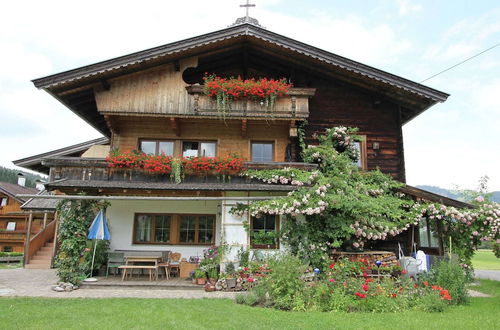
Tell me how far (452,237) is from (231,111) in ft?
30.8

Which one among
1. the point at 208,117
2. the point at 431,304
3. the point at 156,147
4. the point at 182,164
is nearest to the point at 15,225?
the point at 156,147

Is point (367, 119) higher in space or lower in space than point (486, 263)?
higher

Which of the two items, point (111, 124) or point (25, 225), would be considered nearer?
point (111, 124)

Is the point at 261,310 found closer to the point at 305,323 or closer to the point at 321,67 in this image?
the point at 305,323

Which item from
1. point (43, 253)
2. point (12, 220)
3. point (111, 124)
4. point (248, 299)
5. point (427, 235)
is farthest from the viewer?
point (12, 220)

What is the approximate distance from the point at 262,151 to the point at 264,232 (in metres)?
3.84

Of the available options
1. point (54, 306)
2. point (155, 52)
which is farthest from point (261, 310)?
point (155, 52)

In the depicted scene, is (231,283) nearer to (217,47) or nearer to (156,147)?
(156,147)

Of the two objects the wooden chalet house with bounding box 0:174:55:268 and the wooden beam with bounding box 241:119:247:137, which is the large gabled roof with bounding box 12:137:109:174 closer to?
the wooden chalet house with bounding box 0:174:55:268

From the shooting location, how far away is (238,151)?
14.4 m

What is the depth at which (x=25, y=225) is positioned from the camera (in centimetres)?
3566

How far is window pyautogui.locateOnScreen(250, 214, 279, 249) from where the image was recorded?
1209 cm

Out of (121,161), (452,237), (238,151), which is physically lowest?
(452,237)

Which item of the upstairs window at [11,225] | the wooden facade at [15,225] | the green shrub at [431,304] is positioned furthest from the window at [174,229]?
the upstairs window at [11,225]
